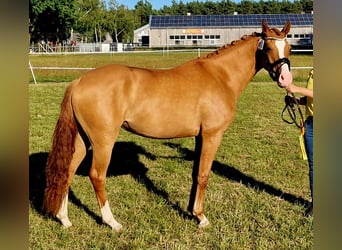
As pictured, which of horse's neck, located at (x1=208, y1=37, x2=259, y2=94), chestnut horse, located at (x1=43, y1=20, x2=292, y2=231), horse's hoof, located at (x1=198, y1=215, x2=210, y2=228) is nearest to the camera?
chestnut horse, located at (x1=43, y1=20, x2=292, y2=231)

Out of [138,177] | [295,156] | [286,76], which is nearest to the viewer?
[286,76]

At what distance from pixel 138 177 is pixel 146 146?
1.78m

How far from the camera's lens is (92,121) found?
3350mm

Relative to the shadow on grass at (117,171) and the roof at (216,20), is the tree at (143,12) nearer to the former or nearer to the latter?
the roof at (216,20)

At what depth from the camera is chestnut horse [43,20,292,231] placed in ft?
11.0

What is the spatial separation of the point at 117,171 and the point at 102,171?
1.98 meters

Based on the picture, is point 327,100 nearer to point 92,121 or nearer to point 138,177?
point 92,121

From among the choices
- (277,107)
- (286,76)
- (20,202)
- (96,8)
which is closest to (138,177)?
(286,76)

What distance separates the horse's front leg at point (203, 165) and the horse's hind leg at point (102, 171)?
802 mm

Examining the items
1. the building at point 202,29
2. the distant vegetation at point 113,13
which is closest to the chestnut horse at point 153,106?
the building at point 202,29

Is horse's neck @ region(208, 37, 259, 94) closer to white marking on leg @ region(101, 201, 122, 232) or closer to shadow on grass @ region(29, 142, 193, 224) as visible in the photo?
shadow on grass @ region(29, 142, 193, 224)

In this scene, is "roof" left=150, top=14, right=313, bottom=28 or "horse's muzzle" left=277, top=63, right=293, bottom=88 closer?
"horse's muzzle" left=277, top=63, right=293, bottom=88

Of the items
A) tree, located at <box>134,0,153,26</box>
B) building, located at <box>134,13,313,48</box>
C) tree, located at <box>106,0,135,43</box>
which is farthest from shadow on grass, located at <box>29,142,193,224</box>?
tree, located at <box>134,0,153,26</box>

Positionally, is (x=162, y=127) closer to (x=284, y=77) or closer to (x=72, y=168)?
(x=72, y=168)
